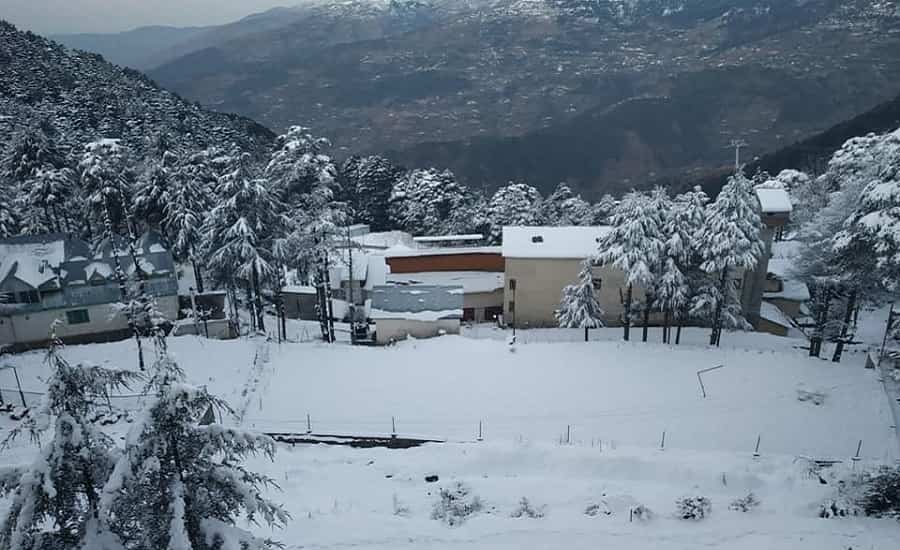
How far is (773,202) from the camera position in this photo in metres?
32.3

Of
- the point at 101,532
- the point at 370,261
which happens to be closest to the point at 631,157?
the point at 370,261

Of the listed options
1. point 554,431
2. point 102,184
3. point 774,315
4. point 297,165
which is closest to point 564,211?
point 774,315

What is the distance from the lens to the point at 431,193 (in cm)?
5856

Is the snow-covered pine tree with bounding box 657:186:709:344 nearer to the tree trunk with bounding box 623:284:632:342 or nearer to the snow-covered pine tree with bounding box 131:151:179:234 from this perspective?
the tree trunk with bounding box 623:284:632:342

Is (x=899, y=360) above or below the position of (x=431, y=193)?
below

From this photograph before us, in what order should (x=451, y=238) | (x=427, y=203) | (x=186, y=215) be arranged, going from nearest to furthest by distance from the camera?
(x=186, y=215) < (x=451, y=238) < (x=427, y=203)

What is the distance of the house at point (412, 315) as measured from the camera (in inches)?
1156

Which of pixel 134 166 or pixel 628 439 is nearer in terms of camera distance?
pixel 628 439

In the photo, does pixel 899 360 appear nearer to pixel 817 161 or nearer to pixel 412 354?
pixel 412 354

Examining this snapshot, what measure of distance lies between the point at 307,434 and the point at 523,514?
29.2ft

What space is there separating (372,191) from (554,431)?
47.7 meters

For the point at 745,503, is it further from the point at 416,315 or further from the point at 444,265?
the point at 444,265

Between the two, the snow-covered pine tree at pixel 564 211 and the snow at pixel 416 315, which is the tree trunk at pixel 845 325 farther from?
the snow-covered pine tree at pixel 564 211

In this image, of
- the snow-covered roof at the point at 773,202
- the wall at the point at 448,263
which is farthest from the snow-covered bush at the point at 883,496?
the wall at the point at 448,263
